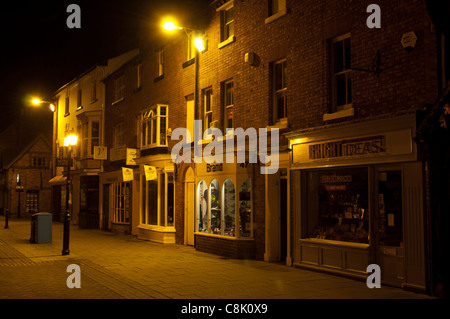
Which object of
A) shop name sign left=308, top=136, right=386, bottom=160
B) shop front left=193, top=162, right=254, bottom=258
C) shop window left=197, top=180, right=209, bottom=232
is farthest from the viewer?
shop window left=197, top=180, right=209, bottom=232

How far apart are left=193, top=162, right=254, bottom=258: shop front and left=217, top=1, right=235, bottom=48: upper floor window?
4193 millimetres

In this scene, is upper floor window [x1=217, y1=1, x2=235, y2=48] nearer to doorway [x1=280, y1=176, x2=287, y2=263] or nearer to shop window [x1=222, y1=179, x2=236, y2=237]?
shop window [x1=222, y1=179, x2=236, y2=237]

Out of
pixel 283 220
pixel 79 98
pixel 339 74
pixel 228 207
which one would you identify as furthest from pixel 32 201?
pixel 339 74

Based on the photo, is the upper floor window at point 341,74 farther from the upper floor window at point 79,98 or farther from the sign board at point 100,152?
the upper floor window at point 79,98

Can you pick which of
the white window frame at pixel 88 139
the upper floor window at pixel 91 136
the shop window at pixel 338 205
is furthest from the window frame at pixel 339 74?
the upper floor window at pixel 91 136

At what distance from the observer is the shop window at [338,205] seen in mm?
10680

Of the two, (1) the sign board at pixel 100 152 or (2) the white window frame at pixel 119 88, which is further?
(1) the sign board at pixel 100 152

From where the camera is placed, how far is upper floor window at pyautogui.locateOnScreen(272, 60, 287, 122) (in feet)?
43.5

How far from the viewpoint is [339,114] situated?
36.1 feet

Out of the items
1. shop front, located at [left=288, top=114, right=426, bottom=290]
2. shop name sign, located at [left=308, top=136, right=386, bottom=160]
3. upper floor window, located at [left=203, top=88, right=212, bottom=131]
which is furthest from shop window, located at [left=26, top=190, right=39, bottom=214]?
shop name sign, located at [left=308, top=136, right=386, bottom=160]

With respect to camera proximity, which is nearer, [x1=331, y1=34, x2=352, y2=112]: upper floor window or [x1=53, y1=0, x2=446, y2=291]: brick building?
[x1=53, y1=0, x2=446, y2=291]: brick building

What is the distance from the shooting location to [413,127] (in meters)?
9.20

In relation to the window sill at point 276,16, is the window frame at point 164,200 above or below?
below
